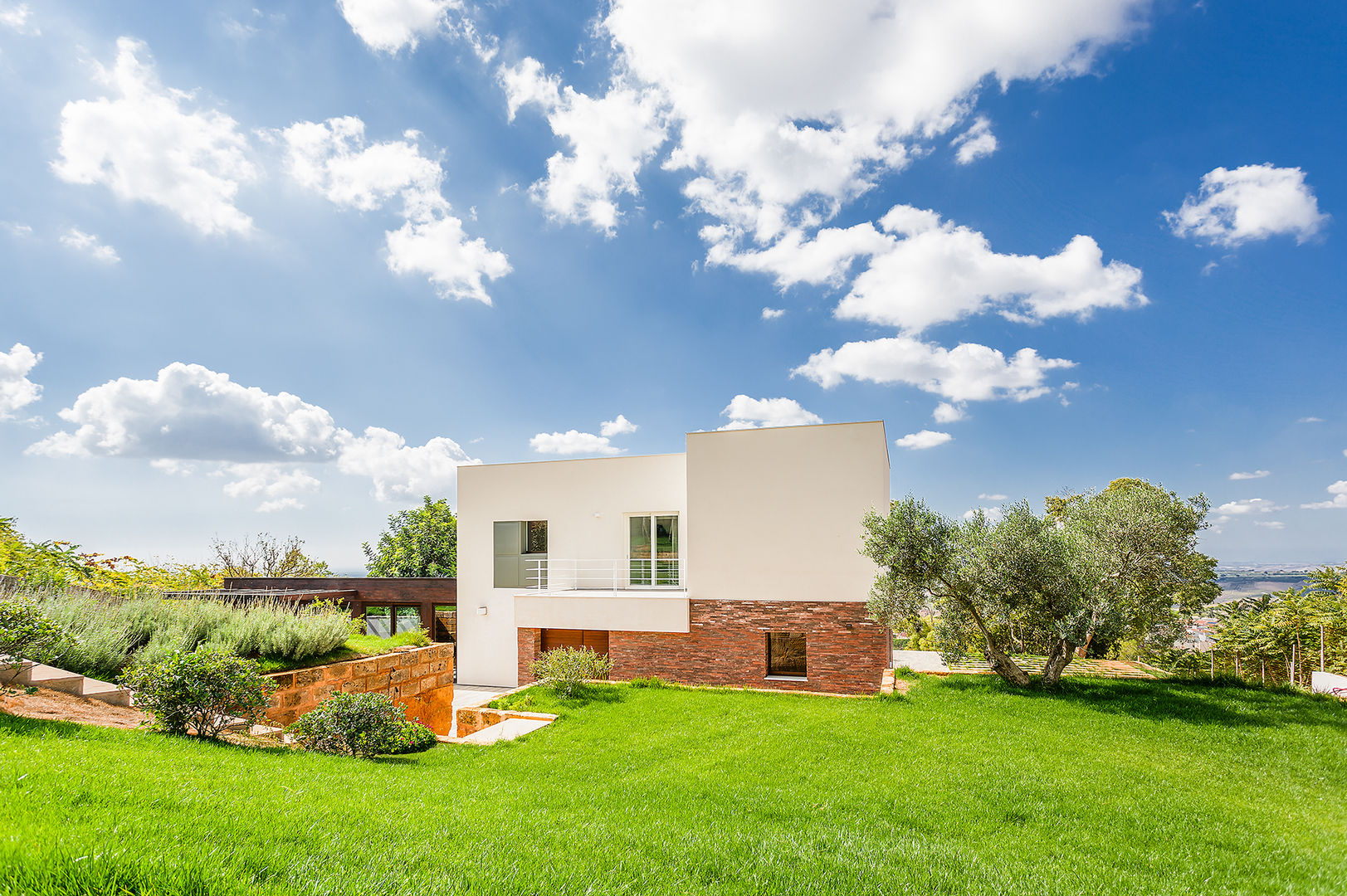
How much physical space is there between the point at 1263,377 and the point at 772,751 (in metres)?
18.8

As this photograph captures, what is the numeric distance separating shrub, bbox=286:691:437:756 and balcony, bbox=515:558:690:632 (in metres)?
6.28

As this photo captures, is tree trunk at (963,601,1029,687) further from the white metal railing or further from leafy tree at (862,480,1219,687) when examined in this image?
the white metal railing

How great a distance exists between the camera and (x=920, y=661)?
14.9 metres

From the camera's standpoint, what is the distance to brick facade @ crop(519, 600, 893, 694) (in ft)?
39.6

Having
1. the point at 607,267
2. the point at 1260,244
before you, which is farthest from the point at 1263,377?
the point at 607,267

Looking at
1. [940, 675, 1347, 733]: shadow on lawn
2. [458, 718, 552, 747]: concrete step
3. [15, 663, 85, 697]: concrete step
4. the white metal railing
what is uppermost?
the white metal railing

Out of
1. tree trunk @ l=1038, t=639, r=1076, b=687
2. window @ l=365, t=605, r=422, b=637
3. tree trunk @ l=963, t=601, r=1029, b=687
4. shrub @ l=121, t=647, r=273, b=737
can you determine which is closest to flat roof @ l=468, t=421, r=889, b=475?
tree trunk @ l=963, t=601, r=1029, b=687

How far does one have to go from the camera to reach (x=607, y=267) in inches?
579

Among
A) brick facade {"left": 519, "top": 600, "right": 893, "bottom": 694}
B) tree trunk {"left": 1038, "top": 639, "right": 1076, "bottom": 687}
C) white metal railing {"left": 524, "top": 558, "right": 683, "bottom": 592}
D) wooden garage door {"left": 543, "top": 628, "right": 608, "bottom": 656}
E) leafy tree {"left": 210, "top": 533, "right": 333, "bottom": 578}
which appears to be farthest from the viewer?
leafy tree {"left": 210, "top": 533, "right": 333, "bottom": 578}

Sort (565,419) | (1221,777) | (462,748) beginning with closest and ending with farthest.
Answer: (1221,777), (462,748), (565,419)

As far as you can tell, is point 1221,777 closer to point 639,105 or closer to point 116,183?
point 639,105

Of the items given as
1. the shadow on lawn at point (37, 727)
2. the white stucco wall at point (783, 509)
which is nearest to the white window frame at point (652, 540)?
the white stucco wall at point (783, 509)

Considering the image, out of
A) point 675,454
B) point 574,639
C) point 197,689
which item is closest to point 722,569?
point 675,454

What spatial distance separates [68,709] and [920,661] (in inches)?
604
